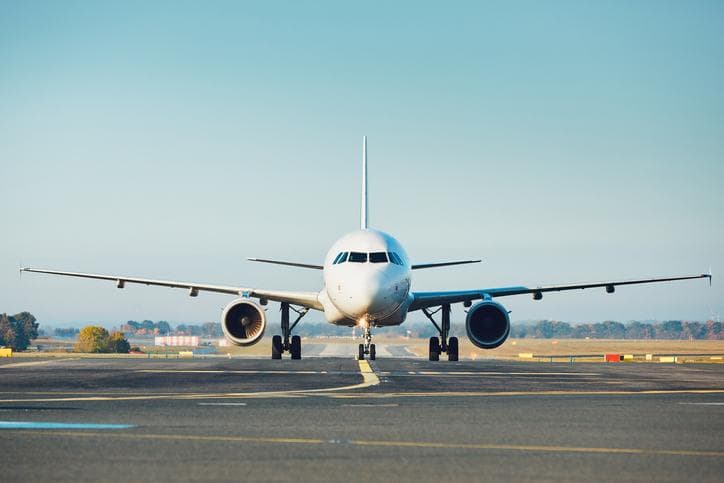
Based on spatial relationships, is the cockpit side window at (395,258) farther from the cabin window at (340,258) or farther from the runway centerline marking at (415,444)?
the runway centerline marking at (415,444)

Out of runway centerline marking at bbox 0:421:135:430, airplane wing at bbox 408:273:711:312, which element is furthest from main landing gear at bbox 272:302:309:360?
runway centerline marking at bbox 0:421:135:430

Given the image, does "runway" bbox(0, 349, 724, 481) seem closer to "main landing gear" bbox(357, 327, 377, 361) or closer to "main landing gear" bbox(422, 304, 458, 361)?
"main landing gear" bbox(357, 327, 377, 361)

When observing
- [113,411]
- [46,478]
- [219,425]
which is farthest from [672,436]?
[113,411]

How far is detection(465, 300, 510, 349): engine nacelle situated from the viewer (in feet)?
112

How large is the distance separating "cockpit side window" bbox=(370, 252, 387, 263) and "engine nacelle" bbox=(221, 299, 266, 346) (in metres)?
5.74

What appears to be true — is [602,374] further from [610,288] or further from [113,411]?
[113,411]

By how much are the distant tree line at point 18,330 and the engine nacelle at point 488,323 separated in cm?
12645

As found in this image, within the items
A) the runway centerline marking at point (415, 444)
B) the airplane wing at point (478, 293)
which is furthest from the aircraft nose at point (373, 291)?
the runway centerline marking at point (415, 444)

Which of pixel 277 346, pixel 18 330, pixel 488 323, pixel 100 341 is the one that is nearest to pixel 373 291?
pixel 488 323

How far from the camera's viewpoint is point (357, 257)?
3073cm

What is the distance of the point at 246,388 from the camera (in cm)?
1992

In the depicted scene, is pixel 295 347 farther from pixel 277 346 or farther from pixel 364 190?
pixel 364 190

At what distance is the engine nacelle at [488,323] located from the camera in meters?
34.1

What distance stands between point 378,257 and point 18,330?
14869 centimetres
